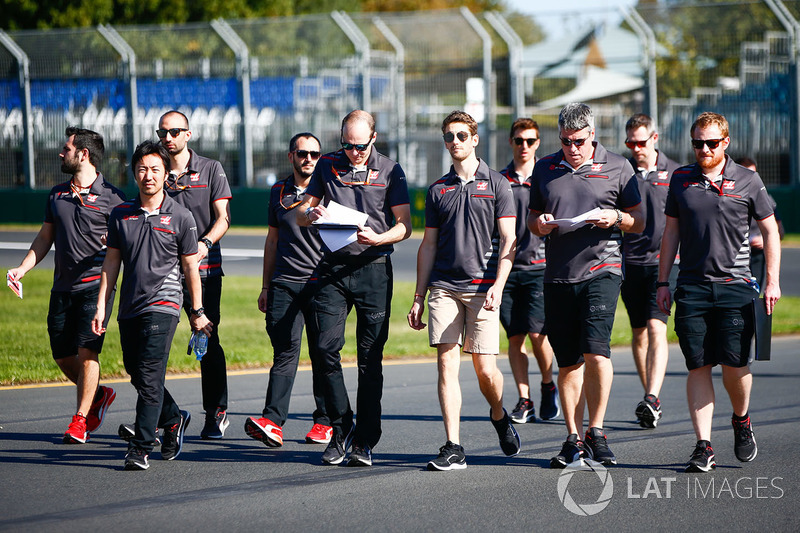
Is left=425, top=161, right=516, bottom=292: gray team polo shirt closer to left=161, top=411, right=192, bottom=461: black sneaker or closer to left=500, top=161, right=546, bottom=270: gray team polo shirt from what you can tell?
left=500, top=161, right=546, bottom=270: gray team polo shirt

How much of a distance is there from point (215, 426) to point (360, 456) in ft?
4.79

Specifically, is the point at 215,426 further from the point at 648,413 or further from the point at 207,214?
the point at 648,413

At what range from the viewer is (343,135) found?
654 centimetres

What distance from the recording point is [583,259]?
644 cm

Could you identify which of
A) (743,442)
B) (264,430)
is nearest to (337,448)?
(264,430)

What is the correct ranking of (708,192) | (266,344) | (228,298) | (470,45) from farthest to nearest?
(470,45) < (228,298) < (266,344) < (708,192)

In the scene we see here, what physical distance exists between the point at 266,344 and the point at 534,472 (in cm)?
607

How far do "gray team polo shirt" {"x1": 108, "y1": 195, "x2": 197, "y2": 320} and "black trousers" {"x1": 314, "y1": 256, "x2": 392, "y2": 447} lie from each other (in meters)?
0.92

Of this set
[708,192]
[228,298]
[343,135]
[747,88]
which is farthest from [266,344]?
[747,88]

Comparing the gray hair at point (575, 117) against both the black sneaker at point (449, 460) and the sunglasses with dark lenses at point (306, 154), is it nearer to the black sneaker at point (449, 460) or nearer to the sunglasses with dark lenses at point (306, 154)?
the sunglasses with dark lenses at point (306, 154)

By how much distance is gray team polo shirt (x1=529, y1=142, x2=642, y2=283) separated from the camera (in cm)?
641

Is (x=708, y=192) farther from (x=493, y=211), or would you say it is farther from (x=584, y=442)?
(x=584, y=442)

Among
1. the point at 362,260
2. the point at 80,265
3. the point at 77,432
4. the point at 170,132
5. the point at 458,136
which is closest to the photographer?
the point at 458,136

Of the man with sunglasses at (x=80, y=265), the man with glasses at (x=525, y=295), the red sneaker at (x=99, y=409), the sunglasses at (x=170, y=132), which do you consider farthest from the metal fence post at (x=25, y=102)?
the man with glasses at (x=525, y=295)
